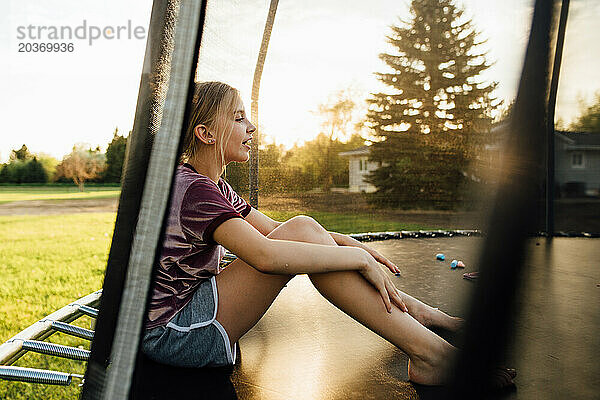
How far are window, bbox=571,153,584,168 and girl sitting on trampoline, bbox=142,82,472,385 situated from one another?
33cm

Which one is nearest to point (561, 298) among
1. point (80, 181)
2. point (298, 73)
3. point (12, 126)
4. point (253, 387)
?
point (253, 387)

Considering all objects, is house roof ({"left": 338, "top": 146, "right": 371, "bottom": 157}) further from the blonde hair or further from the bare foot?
the bare foot

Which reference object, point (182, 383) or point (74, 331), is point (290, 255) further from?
point (74, 331)

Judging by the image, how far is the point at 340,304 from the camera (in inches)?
33.1

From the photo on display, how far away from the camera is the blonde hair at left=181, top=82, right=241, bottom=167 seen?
935 millimetres

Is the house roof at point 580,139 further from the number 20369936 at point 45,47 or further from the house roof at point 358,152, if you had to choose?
the number 20369936 at point 45,47

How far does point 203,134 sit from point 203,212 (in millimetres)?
207

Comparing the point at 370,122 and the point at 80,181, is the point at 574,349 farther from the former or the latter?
the point at 80,181

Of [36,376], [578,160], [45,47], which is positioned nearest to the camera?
[578,160]

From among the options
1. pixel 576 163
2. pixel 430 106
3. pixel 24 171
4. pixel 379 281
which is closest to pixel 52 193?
pixel 24 171

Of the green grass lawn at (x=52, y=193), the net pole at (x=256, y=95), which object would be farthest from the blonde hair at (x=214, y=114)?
the green grass lawn at (x=52, y=193)

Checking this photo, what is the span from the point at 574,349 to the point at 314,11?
144 cm

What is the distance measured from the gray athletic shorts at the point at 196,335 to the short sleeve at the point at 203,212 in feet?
0.39

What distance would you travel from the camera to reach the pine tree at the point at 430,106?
995mm
